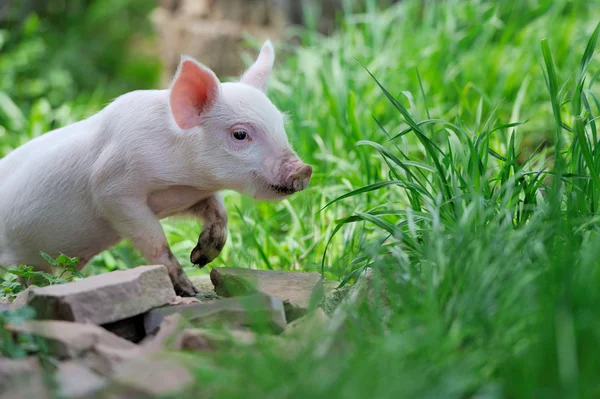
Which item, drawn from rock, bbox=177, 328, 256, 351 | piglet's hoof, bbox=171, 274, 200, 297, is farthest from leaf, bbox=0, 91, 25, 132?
rock, bbox=177, 328, 256, 351

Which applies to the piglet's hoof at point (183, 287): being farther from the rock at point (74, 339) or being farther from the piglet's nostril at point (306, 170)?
the rock at point (74, 339)

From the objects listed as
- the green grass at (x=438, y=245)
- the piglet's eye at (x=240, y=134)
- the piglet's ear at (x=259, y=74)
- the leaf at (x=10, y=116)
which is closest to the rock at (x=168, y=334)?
the green grass at (x=438, y=245)

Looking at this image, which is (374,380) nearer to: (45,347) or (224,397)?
(224,397)

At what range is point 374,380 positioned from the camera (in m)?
1.76

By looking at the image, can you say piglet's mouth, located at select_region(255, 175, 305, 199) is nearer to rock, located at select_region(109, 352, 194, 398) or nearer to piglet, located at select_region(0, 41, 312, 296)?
piglet, located at select_region(0, 41, 312, 296)

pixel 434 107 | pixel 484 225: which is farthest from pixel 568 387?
pixel 434 107

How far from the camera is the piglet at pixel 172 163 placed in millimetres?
3092

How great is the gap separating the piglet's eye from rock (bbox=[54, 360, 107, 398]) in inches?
51.2

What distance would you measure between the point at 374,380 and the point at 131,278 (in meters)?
0.99

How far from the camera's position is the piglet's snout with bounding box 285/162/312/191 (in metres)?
2.97

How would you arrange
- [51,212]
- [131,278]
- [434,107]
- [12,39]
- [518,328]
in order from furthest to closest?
[12,39] → [434,107] → [51,212] → [131,278] → [518,328]

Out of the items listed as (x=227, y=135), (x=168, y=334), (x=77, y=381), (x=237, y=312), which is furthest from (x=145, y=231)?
(x=77, y=381)

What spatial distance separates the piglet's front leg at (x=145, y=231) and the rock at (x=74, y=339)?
0.88 metres

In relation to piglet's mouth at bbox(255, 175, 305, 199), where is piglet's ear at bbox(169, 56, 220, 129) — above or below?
above
